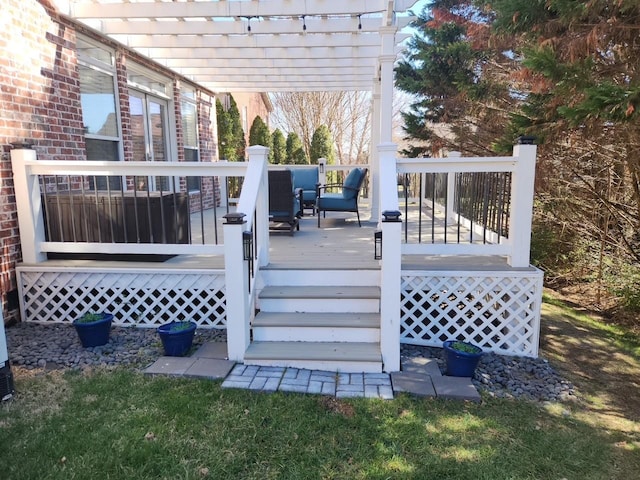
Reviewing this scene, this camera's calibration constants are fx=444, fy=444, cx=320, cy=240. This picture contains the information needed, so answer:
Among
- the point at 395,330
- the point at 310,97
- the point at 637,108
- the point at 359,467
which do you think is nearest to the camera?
the point at 359,467

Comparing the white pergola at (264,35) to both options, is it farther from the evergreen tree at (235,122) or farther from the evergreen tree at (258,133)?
the evergreen tree at (258,133)

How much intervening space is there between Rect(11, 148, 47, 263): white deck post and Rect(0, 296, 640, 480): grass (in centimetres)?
151

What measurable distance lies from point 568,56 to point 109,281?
416cm

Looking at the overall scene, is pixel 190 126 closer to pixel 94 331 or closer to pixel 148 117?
pixel 148 117

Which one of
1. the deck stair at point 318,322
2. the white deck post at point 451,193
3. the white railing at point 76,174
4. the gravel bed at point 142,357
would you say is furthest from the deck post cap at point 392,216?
the white deck post at point 451,193

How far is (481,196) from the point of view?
5336 mm

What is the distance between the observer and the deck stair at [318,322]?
3205mm

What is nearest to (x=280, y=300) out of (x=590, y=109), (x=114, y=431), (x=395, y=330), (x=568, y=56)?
(x=395, y=330)

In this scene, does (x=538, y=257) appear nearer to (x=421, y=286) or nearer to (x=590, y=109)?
(x=421, y=286)

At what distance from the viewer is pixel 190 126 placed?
28.2 ft

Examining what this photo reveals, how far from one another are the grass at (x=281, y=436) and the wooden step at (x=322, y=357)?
15.3 inches

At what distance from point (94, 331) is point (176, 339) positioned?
2.37 feet

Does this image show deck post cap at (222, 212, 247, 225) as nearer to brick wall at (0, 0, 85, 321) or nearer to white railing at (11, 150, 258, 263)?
white railing at (11, 150, 258, 263)

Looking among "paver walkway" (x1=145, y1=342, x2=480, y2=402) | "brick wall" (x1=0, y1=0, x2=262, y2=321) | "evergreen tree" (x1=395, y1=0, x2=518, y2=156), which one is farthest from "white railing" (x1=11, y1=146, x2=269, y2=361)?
"evergreen tree" (x1=395, y1=0, x2=518, y2=156)
